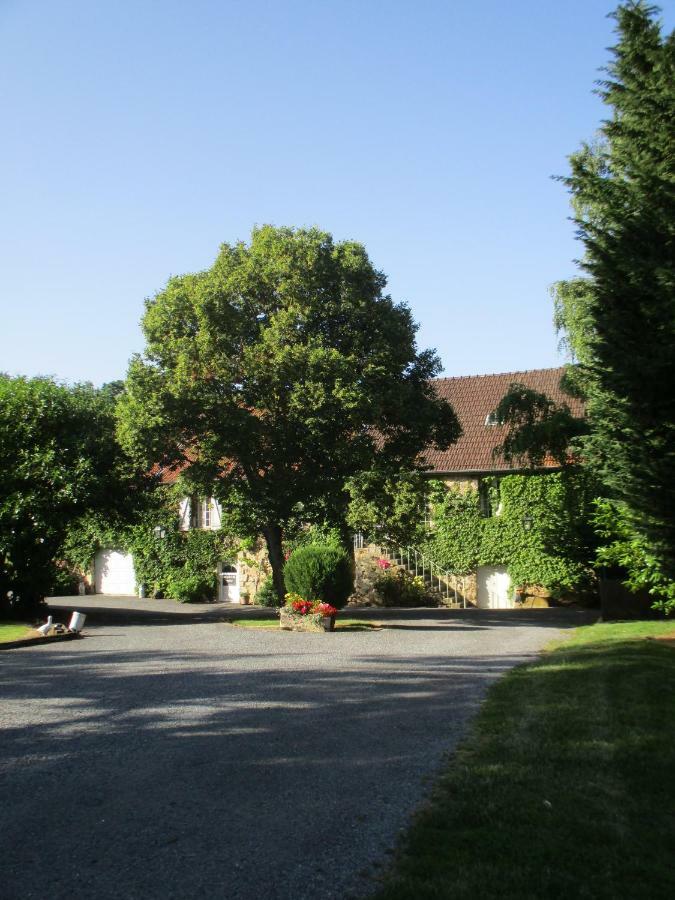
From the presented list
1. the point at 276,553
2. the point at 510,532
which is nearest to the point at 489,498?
the point at 510,532

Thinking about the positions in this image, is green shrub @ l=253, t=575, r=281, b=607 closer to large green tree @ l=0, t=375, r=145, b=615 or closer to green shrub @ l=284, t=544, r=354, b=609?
large green tree @ l=0, t=375, r=145, b=615

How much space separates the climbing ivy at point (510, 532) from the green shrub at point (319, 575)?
771 centimetres

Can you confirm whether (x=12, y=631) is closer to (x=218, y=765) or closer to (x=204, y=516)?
(x=218, y=765)

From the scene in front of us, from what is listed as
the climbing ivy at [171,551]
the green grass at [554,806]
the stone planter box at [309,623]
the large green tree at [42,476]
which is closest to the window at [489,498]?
the climbing ivy at [171,551]

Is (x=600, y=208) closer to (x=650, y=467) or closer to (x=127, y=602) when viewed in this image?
(x=650, y=467)

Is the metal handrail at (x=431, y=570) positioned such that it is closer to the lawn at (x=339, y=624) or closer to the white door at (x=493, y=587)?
the white door at (x=493, y=587)

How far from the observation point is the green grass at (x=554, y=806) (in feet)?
13.5

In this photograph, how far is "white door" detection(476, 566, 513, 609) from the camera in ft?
98.4

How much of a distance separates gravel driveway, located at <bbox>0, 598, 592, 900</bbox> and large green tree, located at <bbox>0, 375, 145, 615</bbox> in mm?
8928

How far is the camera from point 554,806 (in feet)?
17.1

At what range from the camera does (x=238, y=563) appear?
110ft

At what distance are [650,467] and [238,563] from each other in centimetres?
2332

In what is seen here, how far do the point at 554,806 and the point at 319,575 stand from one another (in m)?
16.0

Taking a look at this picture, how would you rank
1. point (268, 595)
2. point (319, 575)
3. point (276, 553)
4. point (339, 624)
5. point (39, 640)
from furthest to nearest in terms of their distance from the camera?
point (268, 595)
point (276, 553)
point (319, 575)
point (339, 624)
point (39, 640)
